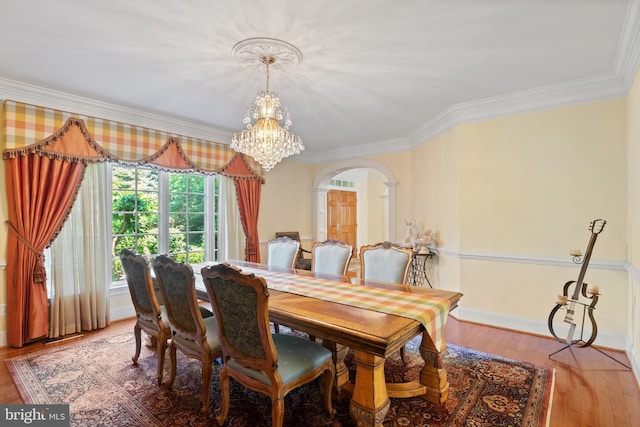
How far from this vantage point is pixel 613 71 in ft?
9.23

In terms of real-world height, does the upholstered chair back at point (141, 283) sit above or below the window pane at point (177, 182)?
below

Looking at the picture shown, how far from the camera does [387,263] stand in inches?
115

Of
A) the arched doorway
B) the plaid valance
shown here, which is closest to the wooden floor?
the plaid valance

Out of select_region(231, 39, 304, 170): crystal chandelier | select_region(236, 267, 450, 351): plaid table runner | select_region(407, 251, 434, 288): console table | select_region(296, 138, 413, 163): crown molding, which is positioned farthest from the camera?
select_region(296, 138, 413, 163): crown molding

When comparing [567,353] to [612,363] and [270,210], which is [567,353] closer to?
[612,363]

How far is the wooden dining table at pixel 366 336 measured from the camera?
1596 millimetres

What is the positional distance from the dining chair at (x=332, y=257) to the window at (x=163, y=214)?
2023 mm

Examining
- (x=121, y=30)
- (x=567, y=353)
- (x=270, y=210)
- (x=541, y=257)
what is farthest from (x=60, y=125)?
(x=567, y=353)

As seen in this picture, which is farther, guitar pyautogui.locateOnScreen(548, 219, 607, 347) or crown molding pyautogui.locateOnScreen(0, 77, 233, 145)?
crown molding pyautogui.locateOnScreen(0, 77, 233, 145)

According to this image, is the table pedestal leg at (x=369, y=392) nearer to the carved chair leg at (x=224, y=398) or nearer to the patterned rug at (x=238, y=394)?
the patterned rug at (x=238, y=394)

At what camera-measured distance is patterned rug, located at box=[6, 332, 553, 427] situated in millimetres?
1962

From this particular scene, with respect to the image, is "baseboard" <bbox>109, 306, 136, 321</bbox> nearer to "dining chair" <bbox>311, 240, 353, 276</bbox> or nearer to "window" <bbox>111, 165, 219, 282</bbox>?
"window" <bbox>111, 165, 219, 282</bbox>

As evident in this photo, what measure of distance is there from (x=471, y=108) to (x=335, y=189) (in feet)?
14.7

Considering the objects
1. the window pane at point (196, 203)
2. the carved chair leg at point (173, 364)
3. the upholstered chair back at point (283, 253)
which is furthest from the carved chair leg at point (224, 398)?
the window pane at point (196, 203)
